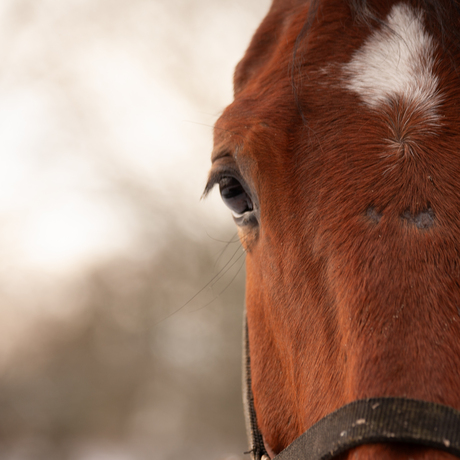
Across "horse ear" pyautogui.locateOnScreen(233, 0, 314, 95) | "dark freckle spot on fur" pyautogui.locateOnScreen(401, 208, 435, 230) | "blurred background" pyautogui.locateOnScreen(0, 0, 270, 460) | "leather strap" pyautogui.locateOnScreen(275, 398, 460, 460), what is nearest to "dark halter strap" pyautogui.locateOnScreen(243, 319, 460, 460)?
"leather strap" pyautogui.locateOnScreen(275, 398, 460, 460)

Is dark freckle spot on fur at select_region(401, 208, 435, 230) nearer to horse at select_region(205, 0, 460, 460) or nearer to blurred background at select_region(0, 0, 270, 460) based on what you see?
horse at select_region(205, 0, 460, 460)

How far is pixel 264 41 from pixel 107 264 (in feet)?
27.1

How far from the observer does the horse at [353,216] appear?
0.62 meters

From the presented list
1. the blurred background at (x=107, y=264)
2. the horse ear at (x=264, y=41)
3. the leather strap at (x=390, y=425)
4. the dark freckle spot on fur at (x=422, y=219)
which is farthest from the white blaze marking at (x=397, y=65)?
the blurred background at (x=107, y=264)

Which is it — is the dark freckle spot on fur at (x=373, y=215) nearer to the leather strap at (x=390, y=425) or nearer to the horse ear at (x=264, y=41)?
the leather strap at (x=390, y=425)

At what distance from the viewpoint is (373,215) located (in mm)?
756

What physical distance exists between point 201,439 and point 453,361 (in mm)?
8919

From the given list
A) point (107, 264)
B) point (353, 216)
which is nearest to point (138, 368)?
point (107, 264)

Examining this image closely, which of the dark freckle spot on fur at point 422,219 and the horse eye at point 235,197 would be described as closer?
the dark freckle spot on fur at point 422,219

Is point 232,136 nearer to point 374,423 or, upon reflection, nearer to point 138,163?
point 374,423

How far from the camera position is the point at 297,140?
3.12 ft

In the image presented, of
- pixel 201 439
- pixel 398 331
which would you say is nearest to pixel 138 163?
pixel 201 439

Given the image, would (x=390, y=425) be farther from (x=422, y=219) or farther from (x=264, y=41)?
(x=264, y=41)

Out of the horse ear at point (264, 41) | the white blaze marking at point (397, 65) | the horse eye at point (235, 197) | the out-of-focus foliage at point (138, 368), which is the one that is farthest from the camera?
the out-of-focus foliage at point (138, 368)
